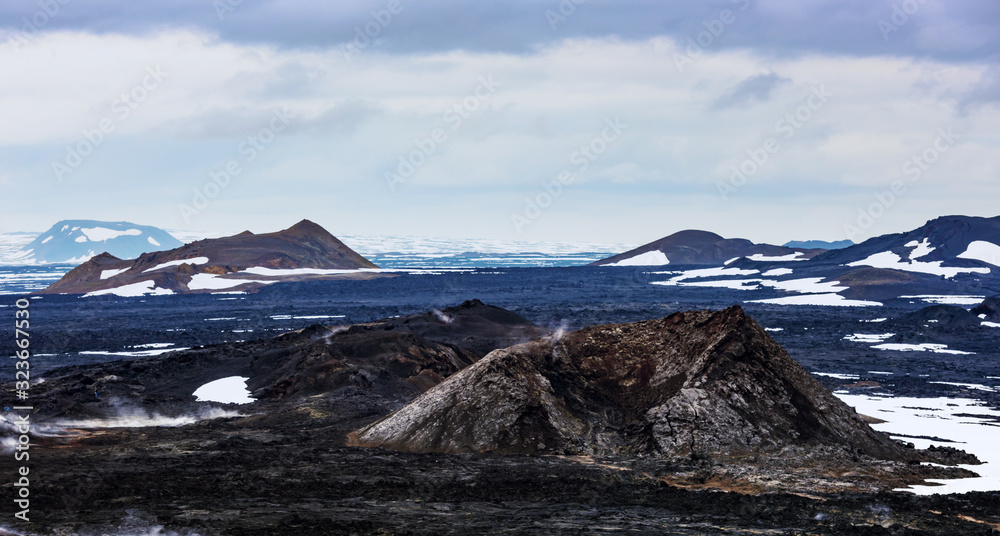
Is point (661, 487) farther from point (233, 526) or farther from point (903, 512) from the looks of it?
point (233, 526)

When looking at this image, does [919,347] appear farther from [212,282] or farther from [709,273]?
[709,273]

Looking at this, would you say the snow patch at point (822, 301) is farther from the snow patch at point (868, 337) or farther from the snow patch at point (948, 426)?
the snow patch at point (948, 426)

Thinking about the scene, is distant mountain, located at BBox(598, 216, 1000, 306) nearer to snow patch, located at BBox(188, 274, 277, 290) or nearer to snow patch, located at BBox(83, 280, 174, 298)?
snow patch, located at BBox(188, 274, 277, 290)

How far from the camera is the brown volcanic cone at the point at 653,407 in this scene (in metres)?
25.5

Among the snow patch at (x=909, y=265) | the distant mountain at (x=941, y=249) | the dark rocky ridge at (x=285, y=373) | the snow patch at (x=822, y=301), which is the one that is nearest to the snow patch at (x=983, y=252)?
the distant mountain at (x=941, y=249)

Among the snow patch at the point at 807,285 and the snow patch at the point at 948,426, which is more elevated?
the snow patch at the point at 807,285

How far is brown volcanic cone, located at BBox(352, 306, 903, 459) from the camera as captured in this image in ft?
83.8

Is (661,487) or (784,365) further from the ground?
(784,365)

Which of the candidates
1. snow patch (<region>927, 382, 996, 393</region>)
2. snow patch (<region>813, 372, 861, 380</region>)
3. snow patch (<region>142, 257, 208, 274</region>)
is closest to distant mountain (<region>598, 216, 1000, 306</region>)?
snow patch (<region>813, 372, 861, 380</region>)

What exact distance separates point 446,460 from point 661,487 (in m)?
5.89

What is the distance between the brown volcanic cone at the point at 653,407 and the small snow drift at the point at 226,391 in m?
13.8

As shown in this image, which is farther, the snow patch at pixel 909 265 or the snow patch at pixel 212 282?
the snow patch at pixel 212 282

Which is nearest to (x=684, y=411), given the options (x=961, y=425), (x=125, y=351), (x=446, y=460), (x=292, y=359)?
(x=446, y=460)

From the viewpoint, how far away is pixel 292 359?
1817 inches
